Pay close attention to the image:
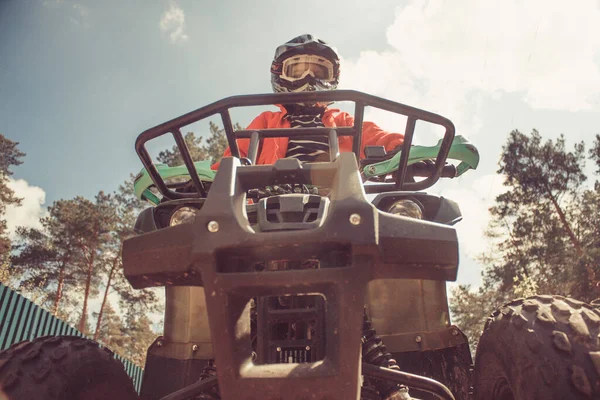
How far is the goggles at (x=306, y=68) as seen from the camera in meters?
3.47

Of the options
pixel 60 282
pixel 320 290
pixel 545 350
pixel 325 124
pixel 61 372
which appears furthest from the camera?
pixel 60 282

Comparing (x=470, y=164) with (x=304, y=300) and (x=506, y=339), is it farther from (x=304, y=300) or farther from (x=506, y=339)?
(x=304, y=300)

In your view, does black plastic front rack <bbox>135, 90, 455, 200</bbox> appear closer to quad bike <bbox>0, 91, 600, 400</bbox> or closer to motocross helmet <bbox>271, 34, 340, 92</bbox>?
quad bike <bbox>0, 91, 600, 400</bbox>

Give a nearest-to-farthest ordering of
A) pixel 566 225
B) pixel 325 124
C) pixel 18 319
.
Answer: pixel 325 124
pixel 18 319
pixel 566 225

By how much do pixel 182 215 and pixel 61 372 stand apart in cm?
69

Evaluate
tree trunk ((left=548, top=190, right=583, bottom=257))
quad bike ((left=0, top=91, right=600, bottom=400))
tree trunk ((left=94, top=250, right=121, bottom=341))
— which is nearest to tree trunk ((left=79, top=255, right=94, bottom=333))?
tree trunk ((left=94, top=250, right=121, bottom=341))

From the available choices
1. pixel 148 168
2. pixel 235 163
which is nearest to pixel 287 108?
pixel 148 168

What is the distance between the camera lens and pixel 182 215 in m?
1.78

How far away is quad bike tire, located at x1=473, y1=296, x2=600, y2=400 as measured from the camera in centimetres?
123

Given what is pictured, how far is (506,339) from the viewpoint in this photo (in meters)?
1.48

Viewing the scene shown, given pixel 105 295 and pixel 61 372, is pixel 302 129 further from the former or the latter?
pixel 105 295

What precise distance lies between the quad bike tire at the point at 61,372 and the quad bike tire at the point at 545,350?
1.41 metres

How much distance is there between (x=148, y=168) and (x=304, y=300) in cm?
87

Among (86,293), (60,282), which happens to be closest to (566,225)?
(86,293)
